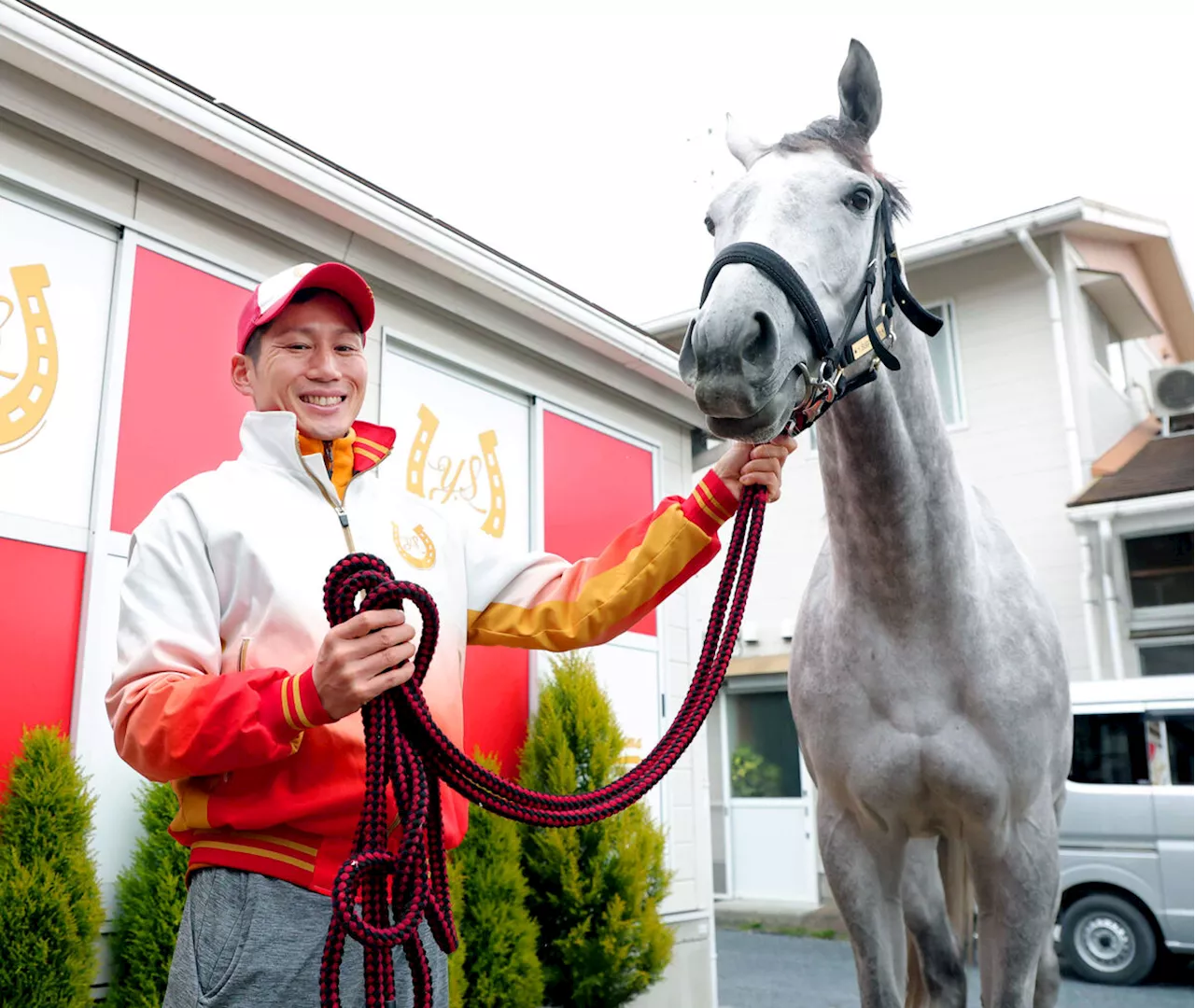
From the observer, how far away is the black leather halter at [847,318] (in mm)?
1678

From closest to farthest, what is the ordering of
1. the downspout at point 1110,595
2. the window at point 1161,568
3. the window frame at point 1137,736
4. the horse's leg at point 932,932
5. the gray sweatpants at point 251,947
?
the gray sweatpants at point 251,947 < the horse's leg at point 932,932 < the window frame at point 1137,736 < the downspout at point 1110,595 < the window at point 1161,568

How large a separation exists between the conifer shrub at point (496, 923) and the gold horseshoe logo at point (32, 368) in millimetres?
2420

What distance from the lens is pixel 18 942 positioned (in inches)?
114

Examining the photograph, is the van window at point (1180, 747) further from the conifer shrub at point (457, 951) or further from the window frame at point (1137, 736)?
the conifer shrub at point (457, 951)

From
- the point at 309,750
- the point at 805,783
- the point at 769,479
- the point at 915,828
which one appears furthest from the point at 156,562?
the point at 805,783

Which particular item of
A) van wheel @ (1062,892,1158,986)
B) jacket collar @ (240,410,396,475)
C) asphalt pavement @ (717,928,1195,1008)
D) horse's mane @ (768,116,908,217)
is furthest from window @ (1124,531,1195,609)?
jacket collar @ (240,410,396,475)

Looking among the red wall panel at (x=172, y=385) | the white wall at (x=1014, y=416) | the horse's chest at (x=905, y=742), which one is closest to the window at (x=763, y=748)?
the white wall at (x=1014, y=416)

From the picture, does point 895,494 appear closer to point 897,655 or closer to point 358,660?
point 897,655

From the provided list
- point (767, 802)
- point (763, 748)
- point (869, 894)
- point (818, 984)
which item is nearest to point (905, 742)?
point (869, 894)

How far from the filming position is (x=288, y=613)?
1.52 metres

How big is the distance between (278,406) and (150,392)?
7.89 feet

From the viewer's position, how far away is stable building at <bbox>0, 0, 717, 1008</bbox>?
340 cm

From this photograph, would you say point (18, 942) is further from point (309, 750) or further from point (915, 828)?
point (915, 828)

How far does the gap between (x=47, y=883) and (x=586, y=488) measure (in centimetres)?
369
